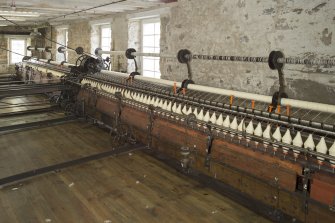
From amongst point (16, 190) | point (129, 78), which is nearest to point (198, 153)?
point (129, 78)

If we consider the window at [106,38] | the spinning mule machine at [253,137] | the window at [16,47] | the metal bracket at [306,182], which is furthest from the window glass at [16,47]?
the metal bracket at [306,182]

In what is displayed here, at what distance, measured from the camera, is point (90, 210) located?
2.68 metres

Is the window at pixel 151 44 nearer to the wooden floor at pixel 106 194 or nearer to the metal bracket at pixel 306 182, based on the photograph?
the wooden floor at pixel 106 194

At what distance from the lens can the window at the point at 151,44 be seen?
5.37 metres

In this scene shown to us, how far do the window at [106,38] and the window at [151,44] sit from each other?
144 centimetres

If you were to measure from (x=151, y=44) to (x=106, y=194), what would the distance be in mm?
3333

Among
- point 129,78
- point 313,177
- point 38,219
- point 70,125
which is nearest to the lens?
point 313,177

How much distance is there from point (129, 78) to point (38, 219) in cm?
237

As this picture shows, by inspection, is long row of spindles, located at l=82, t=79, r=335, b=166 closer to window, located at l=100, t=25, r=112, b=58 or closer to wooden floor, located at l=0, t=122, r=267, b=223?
wooden floor, located at l=0, t=122, r=267, b=223

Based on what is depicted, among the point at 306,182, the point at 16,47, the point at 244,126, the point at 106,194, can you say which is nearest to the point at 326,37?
the point at 244,126

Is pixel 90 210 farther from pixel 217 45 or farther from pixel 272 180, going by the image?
pixel 217 45

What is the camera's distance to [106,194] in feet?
9.77

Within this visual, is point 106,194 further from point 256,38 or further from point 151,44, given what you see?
point 151,44

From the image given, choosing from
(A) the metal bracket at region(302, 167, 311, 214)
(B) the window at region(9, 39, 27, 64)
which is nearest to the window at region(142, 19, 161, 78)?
(A) the metal bracket at region(302, 167, 311, 214)
